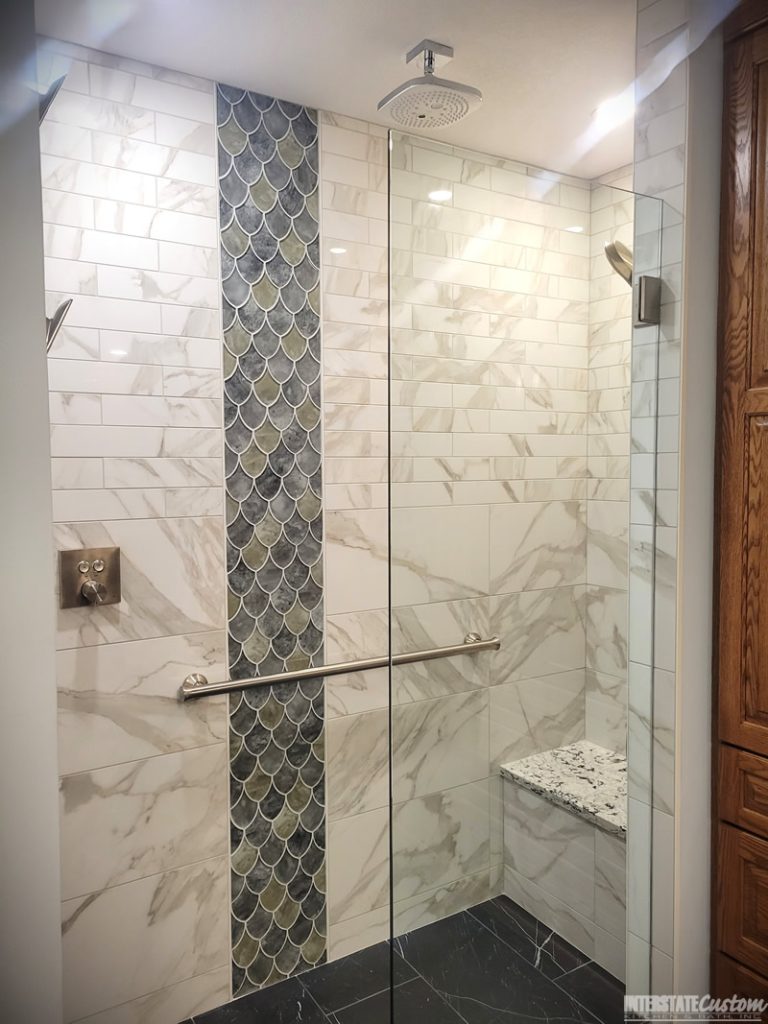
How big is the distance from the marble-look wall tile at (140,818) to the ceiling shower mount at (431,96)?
1.77m

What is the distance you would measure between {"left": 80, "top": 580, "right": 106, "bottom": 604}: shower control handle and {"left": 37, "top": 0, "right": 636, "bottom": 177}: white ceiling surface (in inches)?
51.1

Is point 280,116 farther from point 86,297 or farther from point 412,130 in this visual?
point 86,297

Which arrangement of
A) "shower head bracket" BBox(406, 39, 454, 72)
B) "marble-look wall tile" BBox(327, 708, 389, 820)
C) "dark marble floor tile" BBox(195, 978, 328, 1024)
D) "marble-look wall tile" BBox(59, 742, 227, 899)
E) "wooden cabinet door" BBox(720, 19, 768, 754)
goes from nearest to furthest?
"wooden cabinet door" BBox(720, 19, 768, 754) < "shower head bracket" BBox(406, 39, 454, 72) < "marble-look wall tile" BBox(59, 742, 227, 899) < "dark marble floor tile" BBox(195, 978, 328, 1024) < "marble-look wall tile" BBox(327, 708, 389, 820)

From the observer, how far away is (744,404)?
4.58ft

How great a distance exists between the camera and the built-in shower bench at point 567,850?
139 centimetres

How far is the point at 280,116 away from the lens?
2023 millimetres

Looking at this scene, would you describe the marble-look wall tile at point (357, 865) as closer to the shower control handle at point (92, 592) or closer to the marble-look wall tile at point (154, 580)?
the marble-look wall tile at point (154, 580)

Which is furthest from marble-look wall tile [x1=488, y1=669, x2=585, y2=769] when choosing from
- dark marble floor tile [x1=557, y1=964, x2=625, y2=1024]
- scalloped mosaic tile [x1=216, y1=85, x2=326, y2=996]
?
scalloped mosaic tile [x1=216, y1=85, x2=326, y2=996]

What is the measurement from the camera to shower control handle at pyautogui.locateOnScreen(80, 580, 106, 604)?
1.76m

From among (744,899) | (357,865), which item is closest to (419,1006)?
(744,899)

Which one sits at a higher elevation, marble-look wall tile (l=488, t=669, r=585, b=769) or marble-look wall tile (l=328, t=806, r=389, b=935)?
marble-look wall tile (l=488, t=669, r=585, b=769)

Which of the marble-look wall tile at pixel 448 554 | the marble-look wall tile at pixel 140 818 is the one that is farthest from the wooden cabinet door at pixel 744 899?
the marble-look wall tile at pixel 140 818

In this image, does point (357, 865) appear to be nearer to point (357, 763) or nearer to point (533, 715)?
point (357, 763)

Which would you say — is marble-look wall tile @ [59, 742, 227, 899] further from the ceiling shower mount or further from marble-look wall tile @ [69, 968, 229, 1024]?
the ceiling shower mount
